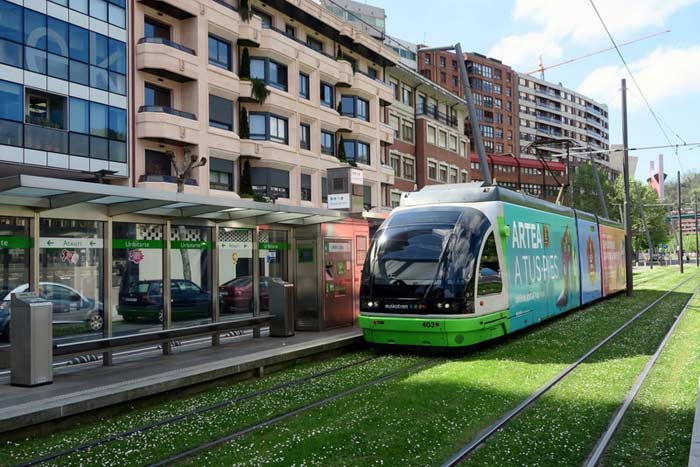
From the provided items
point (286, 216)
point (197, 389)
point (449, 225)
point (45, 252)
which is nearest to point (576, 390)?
point (449, 225)

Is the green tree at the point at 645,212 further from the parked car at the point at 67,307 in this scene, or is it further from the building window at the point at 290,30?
the parked car at the point at 67,307

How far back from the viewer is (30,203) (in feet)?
33.3

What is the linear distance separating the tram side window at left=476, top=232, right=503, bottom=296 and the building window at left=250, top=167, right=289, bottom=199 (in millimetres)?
22655

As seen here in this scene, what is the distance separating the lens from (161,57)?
29938mm

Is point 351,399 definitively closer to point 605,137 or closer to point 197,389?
point 197,389

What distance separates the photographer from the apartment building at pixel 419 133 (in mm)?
49094

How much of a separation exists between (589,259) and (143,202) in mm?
16198

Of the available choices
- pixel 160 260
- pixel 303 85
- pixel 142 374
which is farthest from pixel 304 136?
pixel 142 374

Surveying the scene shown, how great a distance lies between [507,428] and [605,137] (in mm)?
136921

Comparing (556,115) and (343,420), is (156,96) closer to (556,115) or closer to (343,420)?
(343,420)

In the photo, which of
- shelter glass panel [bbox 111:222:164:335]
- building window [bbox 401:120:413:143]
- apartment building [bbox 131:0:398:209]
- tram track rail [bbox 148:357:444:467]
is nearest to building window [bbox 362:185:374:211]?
apartment building [bbox 131:0:398:209]

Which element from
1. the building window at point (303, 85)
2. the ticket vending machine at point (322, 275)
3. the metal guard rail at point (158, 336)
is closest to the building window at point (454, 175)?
the building window at point (303, 85)

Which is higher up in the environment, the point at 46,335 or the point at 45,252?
the point at 45,252

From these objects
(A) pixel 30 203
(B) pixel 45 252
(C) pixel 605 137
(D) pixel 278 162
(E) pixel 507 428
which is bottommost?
(E) pixel 507 428
